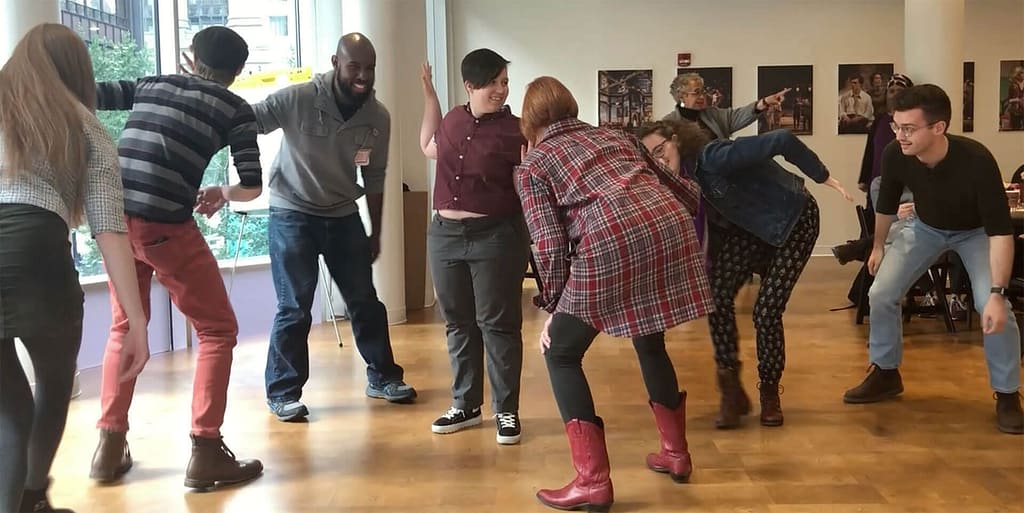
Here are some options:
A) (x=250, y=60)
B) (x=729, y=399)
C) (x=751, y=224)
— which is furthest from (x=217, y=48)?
(x=250, y=60)

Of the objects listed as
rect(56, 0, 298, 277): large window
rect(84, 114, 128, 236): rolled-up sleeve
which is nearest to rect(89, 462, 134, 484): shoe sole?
rect(84, 114, 128, 236): rolled-up sleeve

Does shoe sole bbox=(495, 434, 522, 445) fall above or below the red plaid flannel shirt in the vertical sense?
below

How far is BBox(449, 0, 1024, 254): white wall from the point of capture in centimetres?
970

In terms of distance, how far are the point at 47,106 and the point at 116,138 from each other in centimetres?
235

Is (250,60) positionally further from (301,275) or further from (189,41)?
(301,275)

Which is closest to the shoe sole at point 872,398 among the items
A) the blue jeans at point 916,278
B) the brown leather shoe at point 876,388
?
the brown leather shoe at point 876,388

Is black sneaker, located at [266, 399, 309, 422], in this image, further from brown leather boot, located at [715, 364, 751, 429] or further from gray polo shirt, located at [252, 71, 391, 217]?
brown leather boot, located at [715, 364, 751, 429]

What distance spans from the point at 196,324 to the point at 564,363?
4.08 ft

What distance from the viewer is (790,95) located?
9.88 m

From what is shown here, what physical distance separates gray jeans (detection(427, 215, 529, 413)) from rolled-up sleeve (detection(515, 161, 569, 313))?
69 cm

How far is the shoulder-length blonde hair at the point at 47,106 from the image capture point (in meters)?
2.27

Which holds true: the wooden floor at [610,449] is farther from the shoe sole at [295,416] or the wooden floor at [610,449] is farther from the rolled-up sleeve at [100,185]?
the rolled-up sleeve at [100,185]

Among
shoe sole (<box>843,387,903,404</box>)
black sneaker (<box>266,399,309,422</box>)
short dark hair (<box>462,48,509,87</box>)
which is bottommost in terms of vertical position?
shoe sole (<box>843,387,903,404</box>)

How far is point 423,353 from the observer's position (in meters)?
5.17
